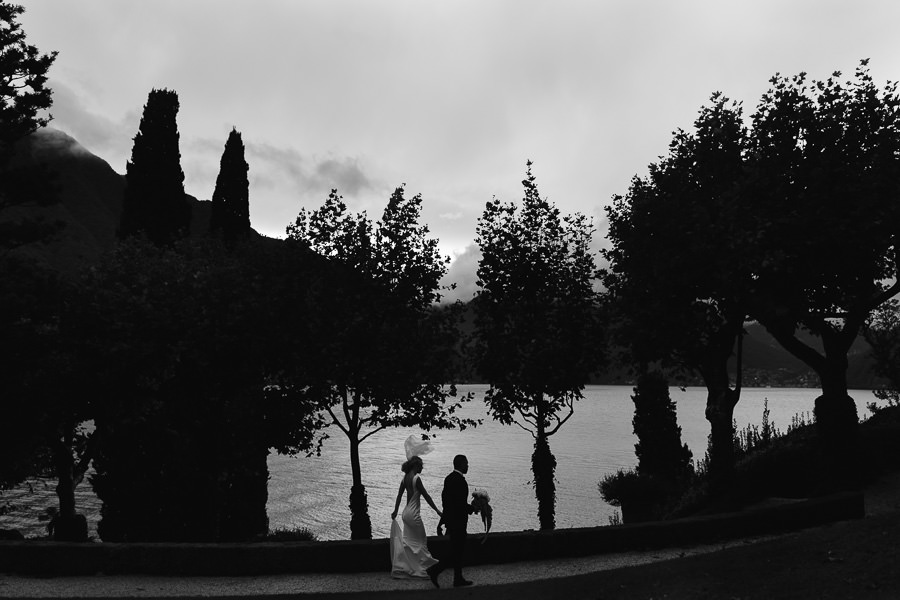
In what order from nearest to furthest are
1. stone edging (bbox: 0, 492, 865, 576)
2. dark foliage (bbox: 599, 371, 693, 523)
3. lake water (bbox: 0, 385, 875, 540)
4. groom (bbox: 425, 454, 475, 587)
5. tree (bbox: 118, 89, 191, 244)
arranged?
groom (bbox: 425, 454, 475, 587) → stone edging (bbox: 0, 492, 865, 576) → dark foliage (bbox: 599, 371, 693, 523) → tree (bbox: 118, 89, 191, 244) → lake water (bbox: 0, 385, 875, 540)

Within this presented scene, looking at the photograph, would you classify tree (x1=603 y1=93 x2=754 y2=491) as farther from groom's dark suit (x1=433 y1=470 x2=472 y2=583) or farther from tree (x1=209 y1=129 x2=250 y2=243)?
tree (x1=209 y1=129 x2=250 y2=243)

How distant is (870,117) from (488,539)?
17.4 metres

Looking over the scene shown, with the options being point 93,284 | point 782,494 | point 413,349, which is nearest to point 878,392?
point 782,494

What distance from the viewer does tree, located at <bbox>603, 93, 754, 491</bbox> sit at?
70.5ft

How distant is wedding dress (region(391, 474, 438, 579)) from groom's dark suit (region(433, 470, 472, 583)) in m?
0.72

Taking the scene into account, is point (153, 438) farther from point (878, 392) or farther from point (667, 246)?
point (878, 392)

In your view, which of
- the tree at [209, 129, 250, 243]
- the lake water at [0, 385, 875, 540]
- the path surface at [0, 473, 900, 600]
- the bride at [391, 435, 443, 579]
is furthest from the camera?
the tree at [209, 129, 250, 243]

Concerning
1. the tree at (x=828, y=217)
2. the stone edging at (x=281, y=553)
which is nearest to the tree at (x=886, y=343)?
the tree at (x=828, y=217)

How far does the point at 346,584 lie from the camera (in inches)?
498

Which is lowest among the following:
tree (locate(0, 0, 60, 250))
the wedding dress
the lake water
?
the lake water

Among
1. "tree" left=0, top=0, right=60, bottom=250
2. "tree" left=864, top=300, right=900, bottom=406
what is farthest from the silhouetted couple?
"tree" left=864, top=300, right=900, bottom=406

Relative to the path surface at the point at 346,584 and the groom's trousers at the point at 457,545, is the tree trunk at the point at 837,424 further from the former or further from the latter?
the groom's trousers at the point at 457,545

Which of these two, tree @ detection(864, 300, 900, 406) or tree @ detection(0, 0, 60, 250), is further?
tree @ detection(864, 300, 900, 406)

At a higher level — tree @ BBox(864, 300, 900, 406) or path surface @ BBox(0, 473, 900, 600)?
tree @ BBox(864, 300, 900, 406)
